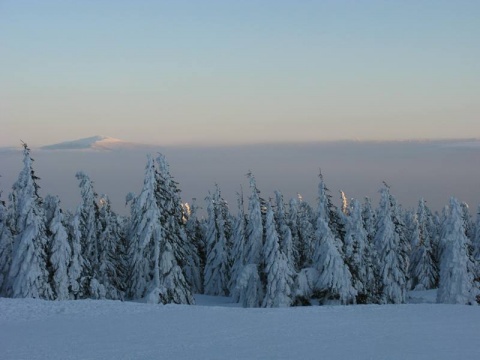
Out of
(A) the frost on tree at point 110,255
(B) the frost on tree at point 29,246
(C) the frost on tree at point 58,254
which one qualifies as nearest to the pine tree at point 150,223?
(C) the frost on tree at point 58,254

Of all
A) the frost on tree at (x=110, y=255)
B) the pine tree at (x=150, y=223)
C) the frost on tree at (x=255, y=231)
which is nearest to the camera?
the pine tree at (x=150, y=223)

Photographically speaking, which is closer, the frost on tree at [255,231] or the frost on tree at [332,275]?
the frost on tree at [332,275]

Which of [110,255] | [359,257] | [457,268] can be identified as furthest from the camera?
[110,255]

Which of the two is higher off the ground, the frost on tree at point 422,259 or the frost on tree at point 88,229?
the frost on tree at point 88,229

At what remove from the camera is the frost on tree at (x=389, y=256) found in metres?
49.8

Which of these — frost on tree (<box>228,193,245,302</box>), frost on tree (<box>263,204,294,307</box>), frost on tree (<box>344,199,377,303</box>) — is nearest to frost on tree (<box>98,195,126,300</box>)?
frost on tree (<box>228,193,245,302</box>)

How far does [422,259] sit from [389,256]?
1853 cm

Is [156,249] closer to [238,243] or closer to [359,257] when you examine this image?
[359,257]

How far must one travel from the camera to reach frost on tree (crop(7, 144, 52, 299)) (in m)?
34.9

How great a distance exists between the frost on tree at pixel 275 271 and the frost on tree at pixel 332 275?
2.40 m

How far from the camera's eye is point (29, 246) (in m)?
35.2

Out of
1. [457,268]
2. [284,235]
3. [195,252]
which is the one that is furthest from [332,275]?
[195,252]

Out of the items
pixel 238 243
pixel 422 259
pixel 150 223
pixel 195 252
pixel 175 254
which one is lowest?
pixel 422 259

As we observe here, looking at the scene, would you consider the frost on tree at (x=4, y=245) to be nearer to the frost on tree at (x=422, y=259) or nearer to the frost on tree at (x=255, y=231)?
the frost on tree at (x=255, y=231)
